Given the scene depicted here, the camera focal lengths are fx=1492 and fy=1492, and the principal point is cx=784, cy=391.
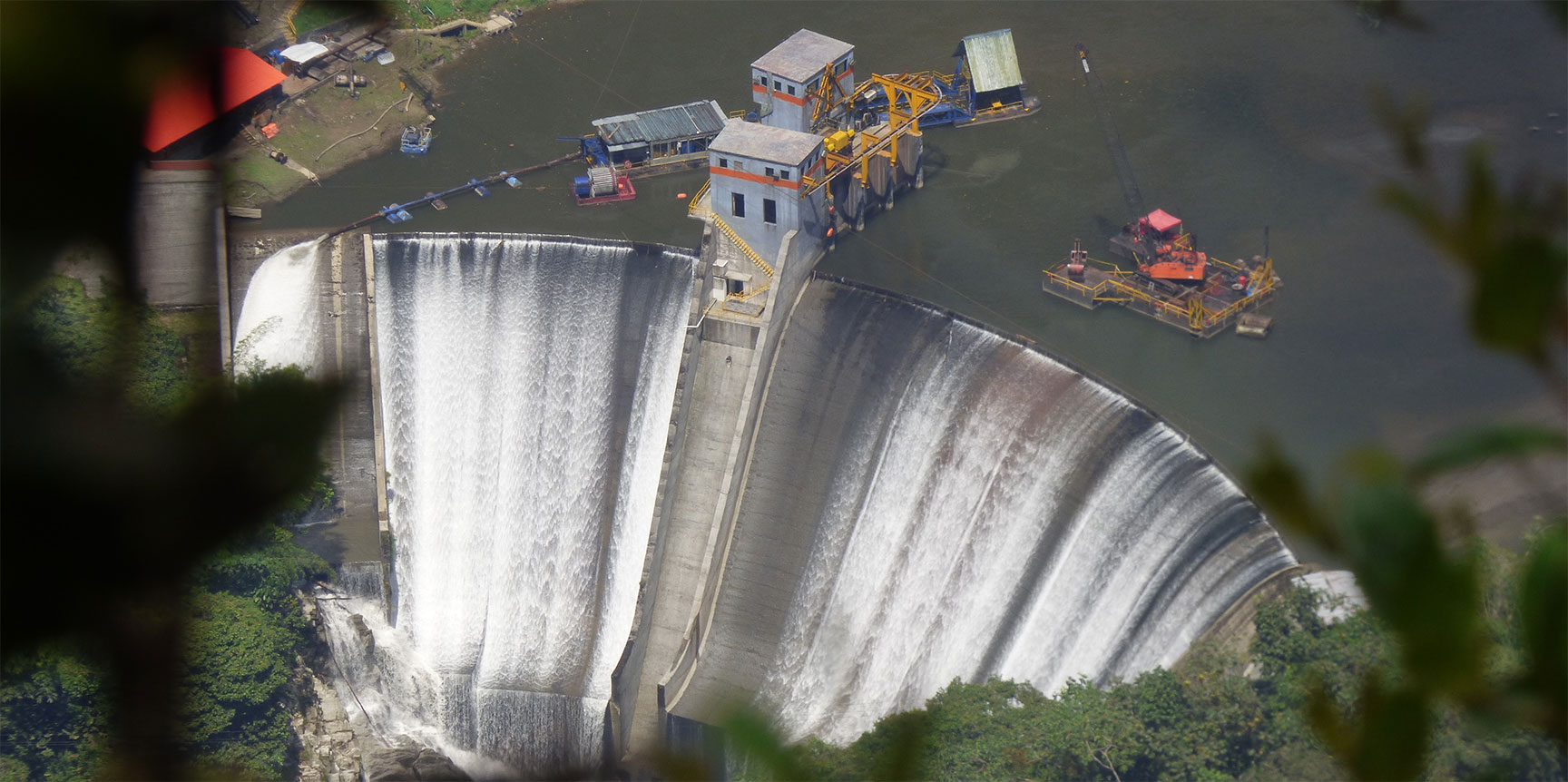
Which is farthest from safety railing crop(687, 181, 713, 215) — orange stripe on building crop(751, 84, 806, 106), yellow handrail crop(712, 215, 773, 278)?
orange stripe on building crop(751, 84, 806, 106)

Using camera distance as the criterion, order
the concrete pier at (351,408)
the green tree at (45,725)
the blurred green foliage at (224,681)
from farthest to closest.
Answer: the concrete pier at (351,408) → the green tree at (45,725) → the blurred green foliage at (224,681)

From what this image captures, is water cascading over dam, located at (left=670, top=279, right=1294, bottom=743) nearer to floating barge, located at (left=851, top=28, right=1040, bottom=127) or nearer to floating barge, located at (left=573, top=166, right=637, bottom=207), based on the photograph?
floating barge, located at (left=573, top=166, right=637, bottom=207)

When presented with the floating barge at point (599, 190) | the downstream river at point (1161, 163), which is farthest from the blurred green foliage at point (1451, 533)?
the floating barge at point (599, 190)

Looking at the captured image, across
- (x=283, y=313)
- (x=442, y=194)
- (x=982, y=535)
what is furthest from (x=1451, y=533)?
(x=442, y=194)

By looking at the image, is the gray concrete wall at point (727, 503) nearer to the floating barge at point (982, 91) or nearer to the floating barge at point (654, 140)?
the floating barge at point (654, 140)

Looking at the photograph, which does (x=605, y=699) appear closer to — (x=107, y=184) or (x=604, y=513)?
(x=604, y=513)

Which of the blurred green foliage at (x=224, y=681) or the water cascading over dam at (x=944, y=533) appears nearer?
the water cascading over dam at (x=944, y=533)

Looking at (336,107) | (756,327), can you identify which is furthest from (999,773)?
(336,107)

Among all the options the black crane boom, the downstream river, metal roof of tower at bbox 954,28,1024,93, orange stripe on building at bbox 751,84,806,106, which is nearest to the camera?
the downstream river
